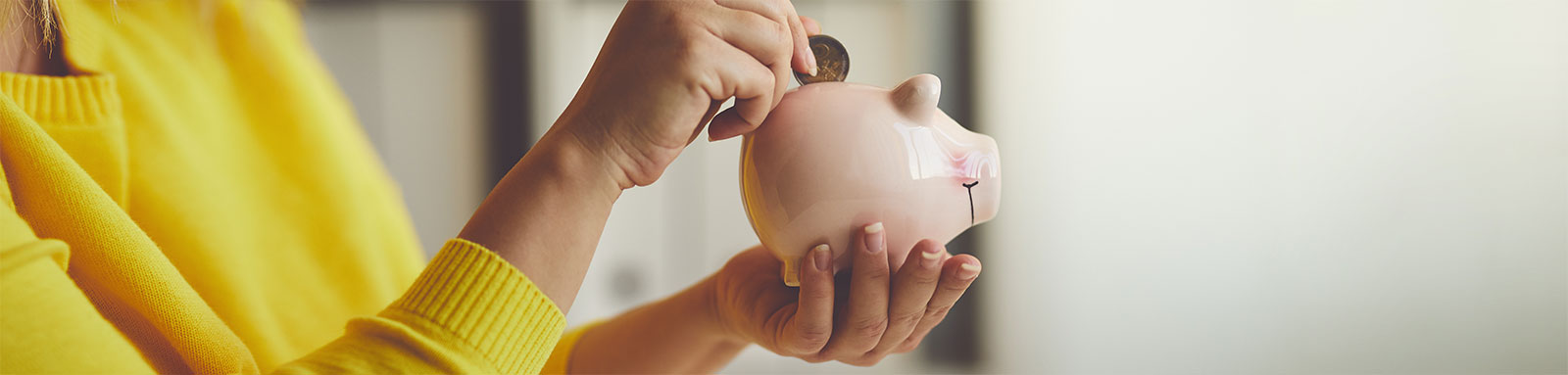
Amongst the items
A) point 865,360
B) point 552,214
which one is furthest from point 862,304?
point 552,214

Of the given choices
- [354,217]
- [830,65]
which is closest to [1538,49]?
[830,65]

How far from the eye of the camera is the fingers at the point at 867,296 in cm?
56

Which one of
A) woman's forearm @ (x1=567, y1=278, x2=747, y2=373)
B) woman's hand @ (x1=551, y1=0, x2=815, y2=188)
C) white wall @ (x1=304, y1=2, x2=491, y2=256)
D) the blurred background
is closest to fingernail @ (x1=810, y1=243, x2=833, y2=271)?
woman's hand @ (x1=551, y1=0, x2=815, y2=188)

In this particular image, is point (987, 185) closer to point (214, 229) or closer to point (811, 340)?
point (811, 340)

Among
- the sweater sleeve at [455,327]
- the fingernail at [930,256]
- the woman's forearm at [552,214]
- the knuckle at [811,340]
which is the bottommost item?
the knuckle at [811,340]

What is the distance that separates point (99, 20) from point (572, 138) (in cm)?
52

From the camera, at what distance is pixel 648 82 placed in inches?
19.1

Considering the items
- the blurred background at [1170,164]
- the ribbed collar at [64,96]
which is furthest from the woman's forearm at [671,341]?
the blurred background at [1170,164]

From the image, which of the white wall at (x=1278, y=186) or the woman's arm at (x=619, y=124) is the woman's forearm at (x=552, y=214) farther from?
the white wall at (x=1278, y=186)

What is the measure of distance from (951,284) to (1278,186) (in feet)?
4.18

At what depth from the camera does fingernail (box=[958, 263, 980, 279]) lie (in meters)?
0.54

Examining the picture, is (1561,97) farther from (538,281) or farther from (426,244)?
(426,244)

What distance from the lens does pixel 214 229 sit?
30.1 inches

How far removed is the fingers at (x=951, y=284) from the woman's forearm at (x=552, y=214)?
21 cm
